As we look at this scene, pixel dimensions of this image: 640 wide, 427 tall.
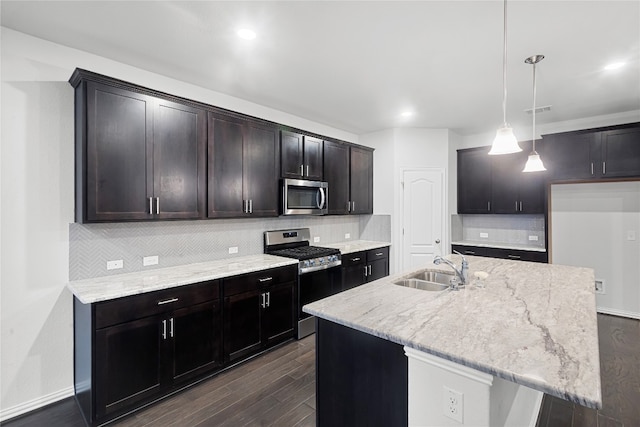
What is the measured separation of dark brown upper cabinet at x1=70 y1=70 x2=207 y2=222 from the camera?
2.28m

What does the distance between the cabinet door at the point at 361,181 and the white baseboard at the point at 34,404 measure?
376 cm

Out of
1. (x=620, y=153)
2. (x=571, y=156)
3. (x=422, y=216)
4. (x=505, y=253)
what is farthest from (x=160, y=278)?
(x=620, y=153)

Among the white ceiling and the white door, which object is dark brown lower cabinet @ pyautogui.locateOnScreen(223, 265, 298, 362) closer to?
the white ceiling

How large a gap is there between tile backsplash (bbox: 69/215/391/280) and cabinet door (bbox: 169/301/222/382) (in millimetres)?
693

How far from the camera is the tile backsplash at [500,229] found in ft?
15.9

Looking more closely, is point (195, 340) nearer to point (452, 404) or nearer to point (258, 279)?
point (258, 279)

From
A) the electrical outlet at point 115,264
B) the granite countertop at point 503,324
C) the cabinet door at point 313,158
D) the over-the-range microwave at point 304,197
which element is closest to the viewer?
the granite countertop at point 503,324

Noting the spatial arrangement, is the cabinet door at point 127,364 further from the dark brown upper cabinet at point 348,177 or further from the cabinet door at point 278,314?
the dark brown upper cabinet at point 348,177

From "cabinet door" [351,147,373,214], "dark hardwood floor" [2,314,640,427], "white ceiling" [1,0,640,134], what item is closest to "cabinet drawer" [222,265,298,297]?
"dark hardwood floor" [2,314,640,427]

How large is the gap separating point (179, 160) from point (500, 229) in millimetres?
4962

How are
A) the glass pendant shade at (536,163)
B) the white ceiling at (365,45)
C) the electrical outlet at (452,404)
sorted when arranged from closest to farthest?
the electrical outlet at (452,404)
the white ceiling at (365,45)
the glass pendant shade at (536,163)

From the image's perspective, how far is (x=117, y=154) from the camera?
240 centimetres

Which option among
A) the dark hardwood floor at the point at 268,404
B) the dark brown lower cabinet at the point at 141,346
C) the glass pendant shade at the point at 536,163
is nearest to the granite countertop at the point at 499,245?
the dark hardwood floor at the point at 268,404

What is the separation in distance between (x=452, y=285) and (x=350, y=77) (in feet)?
7.10
